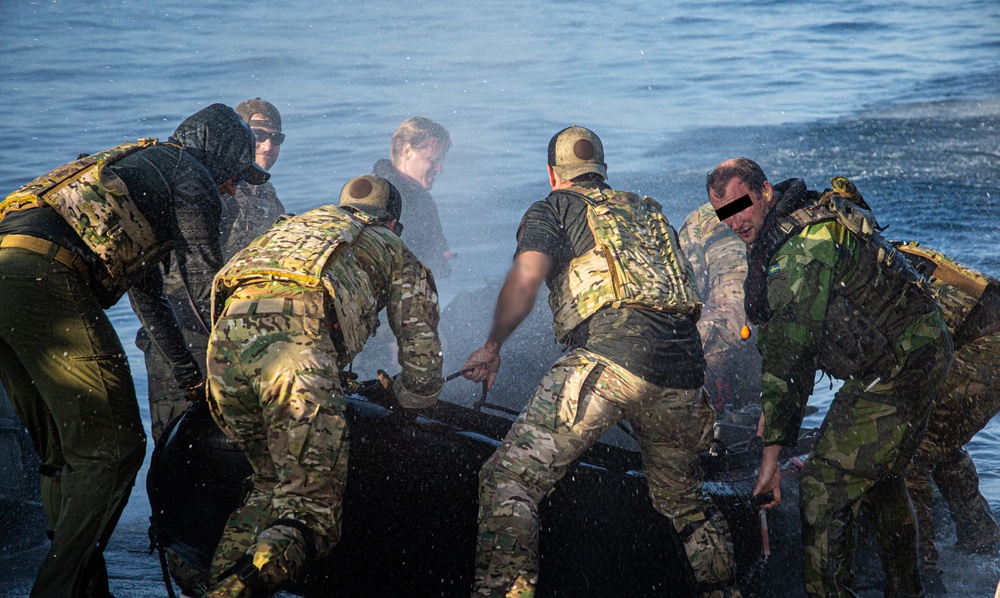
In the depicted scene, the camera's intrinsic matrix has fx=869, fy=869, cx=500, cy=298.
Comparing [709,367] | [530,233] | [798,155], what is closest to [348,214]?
[530,233]

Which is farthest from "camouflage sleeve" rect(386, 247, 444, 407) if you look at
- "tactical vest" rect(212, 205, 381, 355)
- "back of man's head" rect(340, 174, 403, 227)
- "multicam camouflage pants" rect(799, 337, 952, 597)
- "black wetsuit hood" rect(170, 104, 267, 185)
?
"multicam camouflage pants" rect(799, 337, 952, 597)

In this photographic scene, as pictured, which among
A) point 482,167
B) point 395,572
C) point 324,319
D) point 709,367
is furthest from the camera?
point 482,167

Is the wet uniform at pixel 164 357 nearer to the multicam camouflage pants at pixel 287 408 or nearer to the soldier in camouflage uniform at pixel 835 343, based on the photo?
the multicam camouflage pants at pixel 287 408

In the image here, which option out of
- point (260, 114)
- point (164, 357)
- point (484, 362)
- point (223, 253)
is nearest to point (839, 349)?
point (484, 362)

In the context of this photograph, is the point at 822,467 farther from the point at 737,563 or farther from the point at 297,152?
the point at 297,152

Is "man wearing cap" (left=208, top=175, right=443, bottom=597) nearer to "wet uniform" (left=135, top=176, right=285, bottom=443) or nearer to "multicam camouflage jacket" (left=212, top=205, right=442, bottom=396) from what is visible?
"multicam camouflage jacket" (left=212, top=205, right=442, bottom=396)

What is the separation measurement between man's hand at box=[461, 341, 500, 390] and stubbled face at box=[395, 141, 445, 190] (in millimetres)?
4249

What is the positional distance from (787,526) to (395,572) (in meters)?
2.16

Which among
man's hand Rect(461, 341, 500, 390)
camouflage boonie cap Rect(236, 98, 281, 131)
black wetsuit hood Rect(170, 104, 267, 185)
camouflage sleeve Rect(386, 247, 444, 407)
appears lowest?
man's hand Rect(461, 341, 500, 390)

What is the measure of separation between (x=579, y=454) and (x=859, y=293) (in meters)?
1.46

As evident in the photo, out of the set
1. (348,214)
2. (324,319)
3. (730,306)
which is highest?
(348,214)

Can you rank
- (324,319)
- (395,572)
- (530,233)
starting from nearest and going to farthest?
(324,319) → (395,572) → (530,233)

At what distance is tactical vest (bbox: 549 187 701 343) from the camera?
3.90 meters

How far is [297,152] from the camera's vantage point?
20141mm
